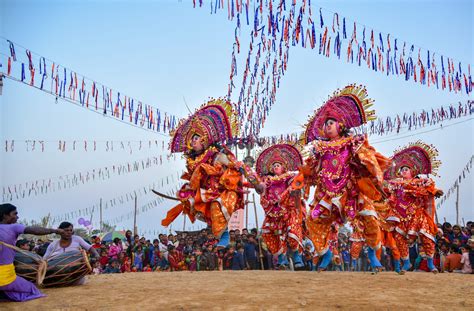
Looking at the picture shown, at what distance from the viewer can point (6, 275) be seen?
4.74 m

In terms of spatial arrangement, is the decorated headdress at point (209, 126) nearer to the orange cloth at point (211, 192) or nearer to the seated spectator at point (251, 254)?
the orange cloth at point (211, 192)

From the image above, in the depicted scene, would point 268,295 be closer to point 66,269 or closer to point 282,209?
point 66,269

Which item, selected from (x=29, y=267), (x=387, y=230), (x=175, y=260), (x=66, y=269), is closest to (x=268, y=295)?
(x=66, y=269)

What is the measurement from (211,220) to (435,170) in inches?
207

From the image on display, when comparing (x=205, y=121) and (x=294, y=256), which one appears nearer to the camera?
(x=205, y=121)

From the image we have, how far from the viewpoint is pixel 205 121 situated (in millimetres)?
8469

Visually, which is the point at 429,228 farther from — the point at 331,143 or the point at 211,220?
the point at 211,220

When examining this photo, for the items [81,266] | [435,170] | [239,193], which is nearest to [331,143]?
Result: [239,193]

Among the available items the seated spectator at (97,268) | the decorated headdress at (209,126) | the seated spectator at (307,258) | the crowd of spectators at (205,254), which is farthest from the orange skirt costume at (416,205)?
the seated spectator at (97,268)

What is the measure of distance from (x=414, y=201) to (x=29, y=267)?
7280 mm

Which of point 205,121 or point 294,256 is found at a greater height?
point 205,121

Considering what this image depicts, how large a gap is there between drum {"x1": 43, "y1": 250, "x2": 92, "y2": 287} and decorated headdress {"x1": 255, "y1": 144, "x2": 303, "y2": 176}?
17.6ft

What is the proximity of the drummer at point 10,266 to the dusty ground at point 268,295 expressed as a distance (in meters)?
0.19

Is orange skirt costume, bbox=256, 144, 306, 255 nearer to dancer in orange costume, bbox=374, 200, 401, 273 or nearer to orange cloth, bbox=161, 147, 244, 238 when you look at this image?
orange cloth, bbox=161, 147, 244, 238
